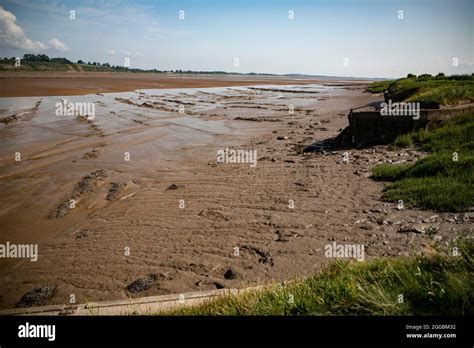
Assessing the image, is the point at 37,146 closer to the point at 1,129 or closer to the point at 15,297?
the point at 1,129

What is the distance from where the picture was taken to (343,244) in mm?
5652

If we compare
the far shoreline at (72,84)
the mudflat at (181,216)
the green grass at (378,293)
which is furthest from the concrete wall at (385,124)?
the far shoreline at (72,84)

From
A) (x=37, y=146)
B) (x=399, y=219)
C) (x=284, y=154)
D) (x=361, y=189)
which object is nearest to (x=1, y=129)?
(x=37, y=146)

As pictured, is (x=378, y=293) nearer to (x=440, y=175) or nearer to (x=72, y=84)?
(x=440, y=175)

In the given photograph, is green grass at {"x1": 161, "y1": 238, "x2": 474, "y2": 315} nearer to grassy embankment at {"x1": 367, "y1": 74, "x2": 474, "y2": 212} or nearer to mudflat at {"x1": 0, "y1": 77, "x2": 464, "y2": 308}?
mudflat at {"x1": 0, "y1": 77, "x2": 464, "y2": 308}

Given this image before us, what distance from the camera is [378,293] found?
265cm

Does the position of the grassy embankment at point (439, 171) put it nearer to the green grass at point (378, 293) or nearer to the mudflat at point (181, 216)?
the mudflat at point (181, 216)

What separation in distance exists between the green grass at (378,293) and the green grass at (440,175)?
3.65 m

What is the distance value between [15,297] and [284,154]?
9.50m

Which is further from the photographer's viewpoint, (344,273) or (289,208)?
(289,208)

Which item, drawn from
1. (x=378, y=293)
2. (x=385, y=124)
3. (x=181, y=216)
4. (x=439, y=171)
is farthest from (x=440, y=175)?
(x=181, y=216)

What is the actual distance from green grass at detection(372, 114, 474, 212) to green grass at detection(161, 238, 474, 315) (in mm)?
3648

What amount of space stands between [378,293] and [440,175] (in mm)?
5936

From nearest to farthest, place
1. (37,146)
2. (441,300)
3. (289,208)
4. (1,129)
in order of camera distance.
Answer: (441,300)
(289,208)
(37,146)
(1,129)
